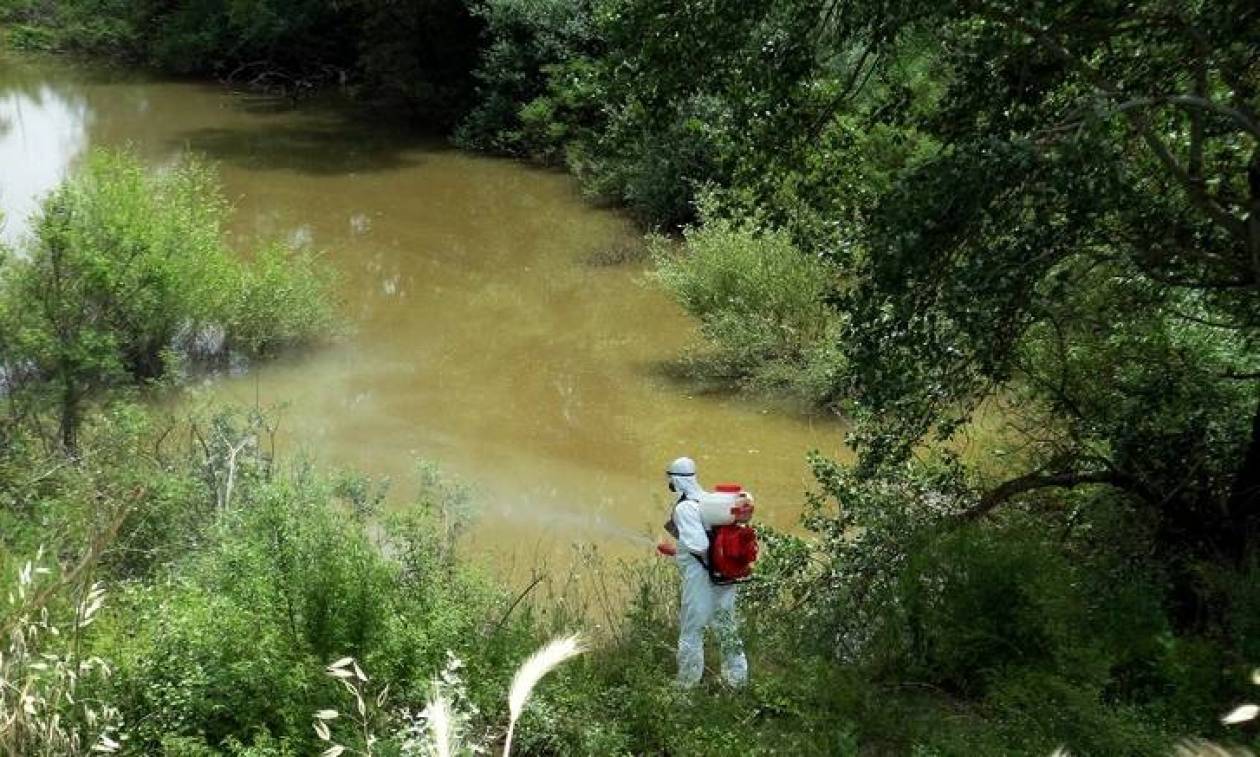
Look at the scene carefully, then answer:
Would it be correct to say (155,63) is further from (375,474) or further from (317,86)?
(375,474)

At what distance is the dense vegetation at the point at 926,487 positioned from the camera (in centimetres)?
561

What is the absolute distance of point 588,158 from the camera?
25016mm

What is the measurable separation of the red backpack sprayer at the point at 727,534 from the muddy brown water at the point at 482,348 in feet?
10.8

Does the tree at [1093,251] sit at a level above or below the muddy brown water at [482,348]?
above

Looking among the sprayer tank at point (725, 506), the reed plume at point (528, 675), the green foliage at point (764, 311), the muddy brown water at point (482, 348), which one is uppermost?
the reed plume at point (528, 675)

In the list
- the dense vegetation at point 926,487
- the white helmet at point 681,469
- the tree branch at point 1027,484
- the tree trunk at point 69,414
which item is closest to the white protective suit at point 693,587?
the white helmet at point 681,469

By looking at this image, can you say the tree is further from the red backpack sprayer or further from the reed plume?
the reed plume

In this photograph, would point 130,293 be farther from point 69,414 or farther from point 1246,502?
point 1246,502

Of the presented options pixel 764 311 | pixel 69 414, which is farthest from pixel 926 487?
pixel 69 414

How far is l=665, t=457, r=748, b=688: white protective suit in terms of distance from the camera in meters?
6.93

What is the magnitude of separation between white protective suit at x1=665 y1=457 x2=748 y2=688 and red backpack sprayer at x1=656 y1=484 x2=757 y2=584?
0.17 ft

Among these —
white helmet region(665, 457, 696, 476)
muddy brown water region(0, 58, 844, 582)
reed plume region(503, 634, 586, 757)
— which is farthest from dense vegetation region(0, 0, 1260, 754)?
muddy brown water region(0, 58, 844, 582)

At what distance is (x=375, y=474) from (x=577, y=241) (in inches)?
406

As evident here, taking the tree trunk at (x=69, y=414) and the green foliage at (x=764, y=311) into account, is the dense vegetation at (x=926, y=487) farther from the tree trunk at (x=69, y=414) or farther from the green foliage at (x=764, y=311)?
the green foliage at (x=764, y=311)
